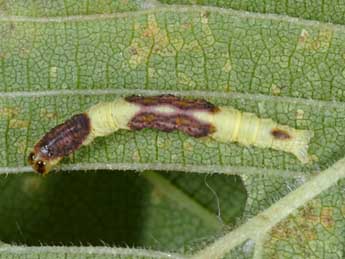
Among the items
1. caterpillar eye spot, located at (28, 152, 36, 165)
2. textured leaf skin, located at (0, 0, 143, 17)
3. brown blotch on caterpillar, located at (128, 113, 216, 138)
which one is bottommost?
caterpillar eye spot, located at (28, 152, 36, 165)

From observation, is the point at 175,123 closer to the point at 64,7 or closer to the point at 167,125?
the point at 167,125

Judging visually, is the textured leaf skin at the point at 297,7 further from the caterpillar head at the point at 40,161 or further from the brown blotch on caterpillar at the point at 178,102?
the caterpillar head at the point at 40,161

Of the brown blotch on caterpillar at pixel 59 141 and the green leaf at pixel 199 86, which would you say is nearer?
the green leaf at pixel 199 86

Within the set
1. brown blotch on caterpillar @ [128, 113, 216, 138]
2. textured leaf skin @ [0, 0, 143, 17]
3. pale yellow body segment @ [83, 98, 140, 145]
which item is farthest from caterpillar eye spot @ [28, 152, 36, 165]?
textured leaf skin @ [0, 0, 143, 17]

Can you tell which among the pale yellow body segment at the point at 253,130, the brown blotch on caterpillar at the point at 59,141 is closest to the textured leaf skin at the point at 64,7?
the brown blotch on caterpillar at the point at 59,141

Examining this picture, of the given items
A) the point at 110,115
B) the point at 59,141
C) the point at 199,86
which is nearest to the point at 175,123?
the point at 199,86

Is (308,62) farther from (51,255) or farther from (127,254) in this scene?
(51,255)

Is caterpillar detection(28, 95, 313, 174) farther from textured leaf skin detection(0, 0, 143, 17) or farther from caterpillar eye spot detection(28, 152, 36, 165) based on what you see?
textured leaf skin detection(0, 0, 143, 17)
